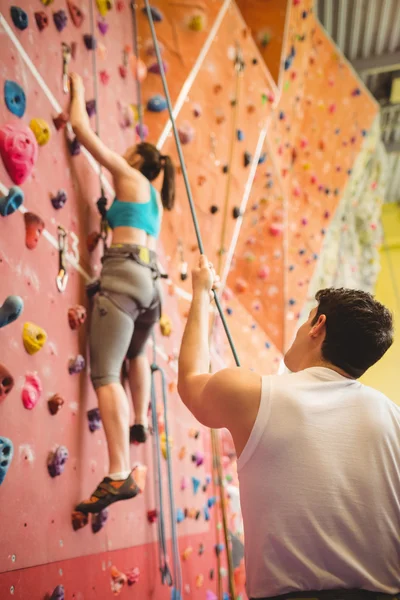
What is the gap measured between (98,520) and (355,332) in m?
1.07

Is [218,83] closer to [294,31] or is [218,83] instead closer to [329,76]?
[294,31]

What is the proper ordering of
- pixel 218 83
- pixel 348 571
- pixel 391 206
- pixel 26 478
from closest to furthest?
pixel 348 571 < pixel 26 478 < pixel 218 83 < pixel 391 206

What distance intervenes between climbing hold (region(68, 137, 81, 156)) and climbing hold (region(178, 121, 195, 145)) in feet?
3.63

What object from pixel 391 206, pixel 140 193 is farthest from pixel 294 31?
pixel 391 206

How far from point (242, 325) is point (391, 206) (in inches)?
263

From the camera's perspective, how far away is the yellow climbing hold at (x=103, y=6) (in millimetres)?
2359

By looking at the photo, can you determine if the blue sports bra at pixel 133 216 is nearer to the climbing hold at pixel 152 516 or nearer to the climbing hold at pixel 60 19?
the climbing hold at pixel 60 19

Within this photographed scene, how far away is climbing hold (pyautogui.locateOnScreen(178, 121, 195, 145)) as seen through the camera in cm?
299

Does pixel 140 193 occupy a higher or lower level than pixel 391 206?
lower

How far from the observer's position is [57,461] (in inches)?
61.5

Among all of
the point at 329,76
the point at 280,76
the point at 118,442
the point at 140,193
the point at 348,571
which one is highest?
the point at 329,76

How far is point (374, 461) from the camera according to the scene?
3.40 feet

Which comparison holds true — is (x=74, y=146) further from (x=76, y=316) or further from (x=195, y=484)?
(x=195, y=484)

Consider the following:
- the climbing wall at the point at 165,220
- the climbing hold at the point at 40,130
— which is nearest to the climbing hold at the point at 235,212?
the climbing wall at the point at 165,220
